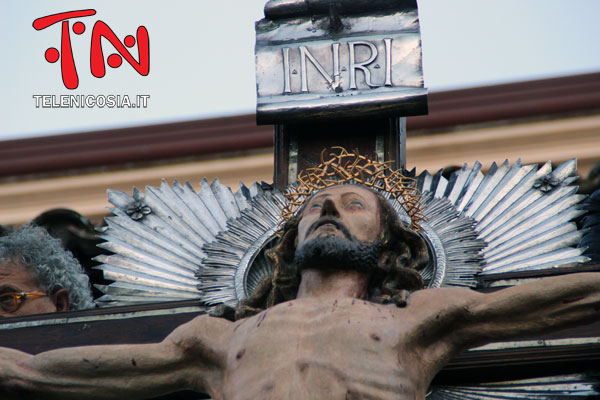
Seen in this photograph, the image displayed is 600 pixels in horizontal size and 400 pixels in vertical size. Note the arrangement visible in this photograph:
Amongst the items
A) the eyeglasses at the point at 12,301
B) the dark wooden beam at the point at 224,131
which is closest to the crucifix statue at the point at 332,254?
the eyeglasses at the point at 12,301

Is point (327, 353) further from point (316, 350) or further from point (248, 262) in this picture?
point (248, 262)

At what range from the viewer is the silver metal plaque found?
4953 mm

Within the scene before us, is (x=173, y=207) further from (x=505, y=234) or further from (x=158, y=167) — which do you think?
(x=158, y=167)

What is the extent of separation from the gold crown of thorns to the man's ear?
102cm

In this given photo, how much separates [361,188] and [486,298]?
693mm

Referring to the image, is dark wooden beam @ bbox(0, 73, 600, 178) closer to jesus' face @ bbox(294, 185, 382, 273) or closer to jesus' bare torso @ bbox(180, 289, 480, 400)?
jesus' face @ bbox(294, 185, 382, 273)

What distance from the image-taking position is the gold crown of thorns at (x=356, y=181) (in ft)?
15.6

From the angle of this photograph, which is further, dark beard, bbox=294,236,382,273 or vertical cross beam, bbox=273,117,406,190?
vertical cross beam, bbox=273,117,406,190

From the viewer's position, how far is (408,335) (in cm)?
403

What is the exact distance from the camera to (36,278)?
548cm

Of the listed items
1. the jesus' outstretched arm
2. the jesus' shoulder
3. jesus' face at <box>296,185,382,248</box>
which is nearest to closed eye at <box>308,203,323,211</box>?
jesus' face at <box>296,185,382,248</box>

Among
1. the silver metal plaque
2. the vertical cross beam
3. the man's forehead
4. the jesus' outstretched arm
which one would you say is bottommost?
the jesus' outstretched arm

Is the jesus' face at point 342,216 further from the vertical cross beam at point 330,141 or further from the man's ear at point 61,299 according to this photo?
the man's ear at point 61,299

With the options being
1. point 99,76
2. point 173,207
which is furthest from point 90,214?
point 173,207
